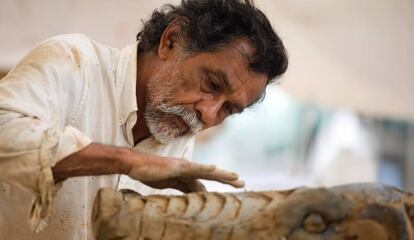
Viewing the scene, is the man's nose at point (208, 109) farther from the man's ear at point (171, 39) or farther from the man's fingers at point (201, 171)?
the man's fingers at point (201, 171)

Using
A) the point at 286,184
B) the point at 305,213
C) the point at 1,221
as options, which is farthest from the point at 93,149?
the point at 286,184

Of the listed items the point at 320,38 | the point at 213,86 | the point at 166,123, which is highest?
the point at 320,38

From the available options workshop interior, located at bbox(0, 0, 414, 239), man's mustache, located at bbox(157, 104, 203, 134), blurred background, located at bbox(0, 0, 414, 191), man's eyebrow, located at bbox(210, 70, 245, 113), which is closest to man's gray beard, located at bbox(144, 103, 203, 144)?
man's mustache, located at bbox(157, 104, 203, 134)

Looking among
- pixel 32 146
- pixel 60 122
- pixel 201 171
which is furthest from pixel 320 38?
pixel 32 146

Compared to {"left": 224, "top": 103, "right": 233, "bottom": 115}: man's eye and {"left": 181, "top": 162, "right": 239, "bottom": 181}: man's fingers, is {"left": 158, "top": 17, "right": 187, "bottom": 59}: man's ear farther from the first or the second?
{"left": 181, "top": 162, "right": 239, "bottom": 181}: man's fingers

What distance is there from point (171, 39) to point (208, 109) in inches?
11.6

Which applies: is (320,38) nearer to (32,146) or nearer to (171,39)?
(171,39)

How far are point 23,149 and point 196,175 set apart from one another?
0.37m

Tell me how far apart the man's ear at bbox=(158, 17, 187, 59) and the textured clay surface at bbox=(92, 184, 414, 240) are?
731 millimetres

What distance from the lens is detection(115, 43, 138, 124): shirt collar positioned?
1.77 meters

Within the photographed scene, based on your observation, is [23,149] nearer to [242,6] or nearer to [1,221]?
[1,221]

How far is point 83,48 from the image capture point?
5.65 ft

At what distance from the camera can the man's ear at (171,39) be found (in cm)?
186

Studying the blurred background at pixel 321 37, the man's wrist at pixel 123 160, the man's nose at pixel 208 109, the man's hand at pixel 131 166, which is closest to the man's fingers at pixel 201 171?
the man's hand at pixel 131 166
